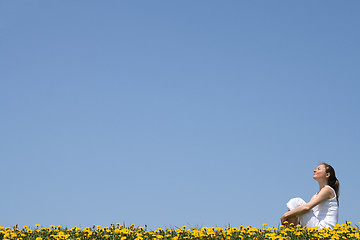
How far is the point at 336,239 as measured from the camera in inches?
305

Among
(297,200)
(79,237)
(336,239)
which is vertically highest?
(297,200)

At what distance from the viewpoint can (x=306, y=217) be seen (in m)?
10.2

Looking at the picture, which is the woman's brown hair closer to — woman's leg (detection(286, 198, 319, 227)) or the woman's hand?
woman's leg (detection(286, 198, 319, 227))

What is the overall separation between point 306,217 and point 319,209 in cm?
38

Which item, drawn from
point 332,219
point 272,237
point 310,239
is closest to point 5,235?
point 272,237

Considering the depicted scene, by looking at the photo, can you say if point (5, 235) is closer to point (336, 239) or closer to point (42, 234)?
point (42, 234)

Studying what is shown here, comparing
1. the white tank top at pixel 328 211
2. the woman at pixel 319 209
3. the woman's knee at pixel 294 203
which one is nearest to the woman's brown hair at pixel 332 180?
the woman at pixel 319 209

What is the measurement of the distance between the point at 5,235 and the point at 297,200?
6.28 metres

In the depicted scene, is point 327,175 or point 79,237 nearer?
point 79,237

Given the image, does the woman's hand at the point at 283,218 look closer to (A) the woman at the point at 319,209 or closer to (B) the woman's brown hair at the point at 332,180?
(A) the woman at the point at 319,209

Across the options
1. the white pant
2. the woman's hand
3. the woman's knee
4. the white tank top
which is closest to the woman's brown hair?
the white tank top

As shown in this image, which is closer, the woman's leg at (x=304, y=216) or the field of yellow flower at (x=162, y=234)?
the field of yellow flower at (x=162, y=234)

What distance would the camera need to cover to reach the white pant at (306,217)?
10.2 metres

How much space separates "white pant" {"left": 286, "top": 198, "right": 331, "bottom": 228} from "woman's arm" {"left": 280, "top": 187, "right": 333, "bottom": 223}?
174mm
